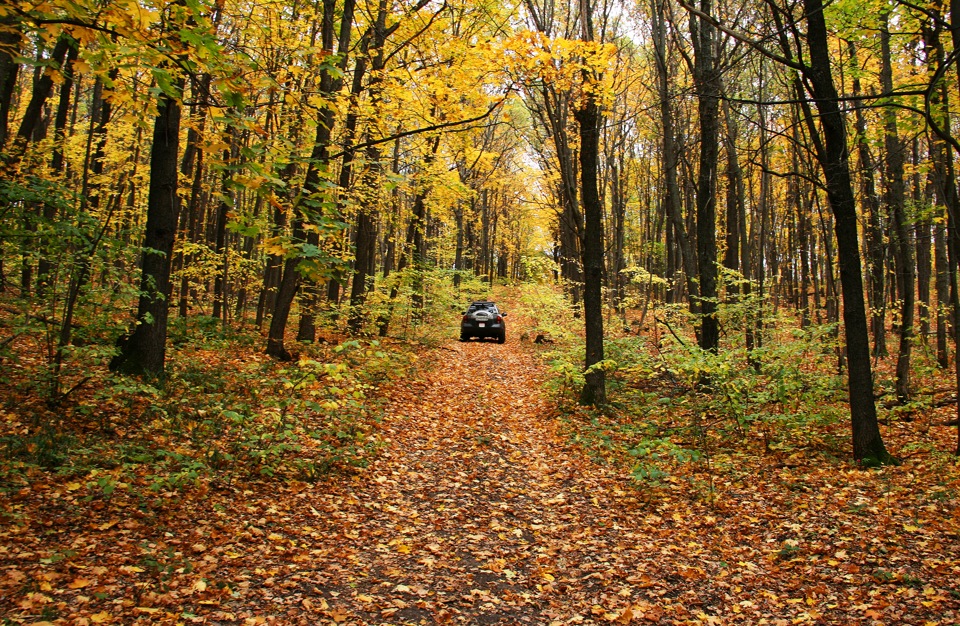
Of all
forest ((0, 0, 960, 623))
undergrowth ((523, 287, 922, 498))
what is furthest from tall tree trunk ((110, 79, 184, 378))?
undergrowth ((523, 287, 922, 498))

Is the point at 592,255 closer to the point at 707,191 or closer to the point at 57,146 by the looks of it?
the point at 707,191

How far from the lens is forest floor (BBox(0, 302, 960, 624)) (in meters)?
3.49

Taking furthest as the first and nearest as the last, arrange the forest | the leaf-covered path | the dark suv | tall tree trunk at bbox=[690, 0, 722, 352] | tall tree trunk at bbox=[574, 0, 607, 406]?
1. the dark suv
2. tall tree trunk at bbox=[690, 0, 722, 352]
3. tall tree trunk at bbox=[574, 0, 607, 406]
4. the leaf-covered path
5. the forest


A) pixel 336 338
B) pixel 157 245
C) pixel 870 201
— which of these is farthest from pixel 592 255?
pixel 336 338

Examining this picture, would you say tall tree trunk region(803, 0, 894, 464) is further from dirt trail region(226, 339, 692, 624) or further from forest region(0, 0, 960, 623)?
dirt trail region(226, 339, 692, 624)

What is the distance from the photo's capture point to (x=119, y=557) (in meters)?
3.65

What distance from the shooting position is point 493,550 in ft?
15.7

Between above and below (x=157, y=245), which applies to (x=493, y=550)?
below

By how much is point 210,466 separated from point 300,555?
176 cm

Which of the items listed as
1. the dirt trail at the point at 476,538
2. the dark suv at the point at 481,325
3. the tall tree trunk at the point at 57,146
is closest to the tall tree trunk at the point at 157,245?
the tall tree trunk at the point at 57,146

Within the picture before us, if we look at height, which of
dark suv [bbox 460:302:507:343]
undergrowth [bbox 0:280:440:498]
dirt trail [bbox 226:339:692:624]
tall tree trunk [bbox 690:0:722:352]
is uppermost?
tall tree trunk [bbox 690:0:722:352]

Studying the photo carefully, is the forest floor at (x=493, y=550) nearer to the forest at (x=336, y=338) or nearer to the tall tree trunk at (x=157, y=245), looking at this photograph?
the forest at (x=336, y=338)

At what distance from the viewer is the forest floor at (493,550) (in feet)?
11.4

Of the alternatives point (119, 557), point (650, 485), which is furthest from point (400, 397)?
point (119, 557)
